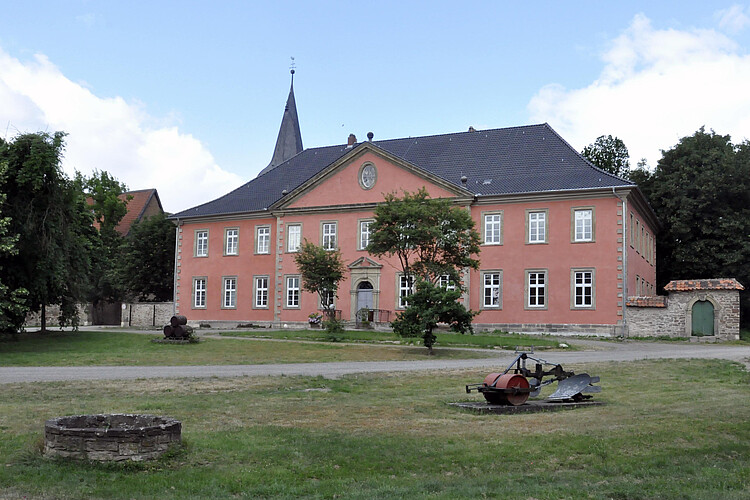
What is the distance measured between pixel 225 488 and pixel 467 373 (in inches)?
468

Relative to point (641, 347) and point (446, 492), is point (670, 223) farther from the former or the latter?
point (446, 492)

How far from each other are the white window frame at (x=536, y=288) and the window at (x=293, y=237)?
1409 centimetres

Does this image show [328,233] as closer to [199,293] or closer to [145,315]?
[199,293]

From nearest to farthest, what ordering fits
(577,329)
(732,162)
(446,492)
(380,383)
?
(446,492) → (380,383) → (577,329) → (732,162)

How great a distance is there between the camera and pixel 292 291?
4603cm

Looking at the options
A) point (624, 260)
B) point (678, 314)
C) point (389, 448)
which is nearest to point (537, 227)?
point (624, 260)

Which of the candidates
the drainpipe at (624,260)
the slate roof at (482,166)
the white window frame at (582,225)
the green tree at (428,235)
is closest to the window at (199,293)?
the slate roof at (482,166)

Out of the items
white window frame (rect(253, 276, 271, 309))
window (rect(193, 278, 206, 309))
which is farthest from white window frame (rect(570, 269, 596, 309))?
window (rect(193, 278, 206, 309))

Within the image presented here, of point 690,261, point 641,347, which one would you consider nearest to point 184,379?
point 641,347

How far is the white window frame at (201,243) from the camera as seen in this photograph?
4966 cm

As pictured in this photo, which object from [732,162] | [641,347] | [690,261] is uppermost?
[732,162]

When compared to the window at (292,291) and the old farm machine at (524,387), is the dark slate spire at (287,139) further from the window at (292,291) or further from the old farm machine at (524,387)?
the old farm machine at (524,387)

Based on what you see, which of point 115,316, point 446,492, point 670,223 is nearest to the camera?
point 446,492

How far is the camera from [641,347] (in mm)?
30328
